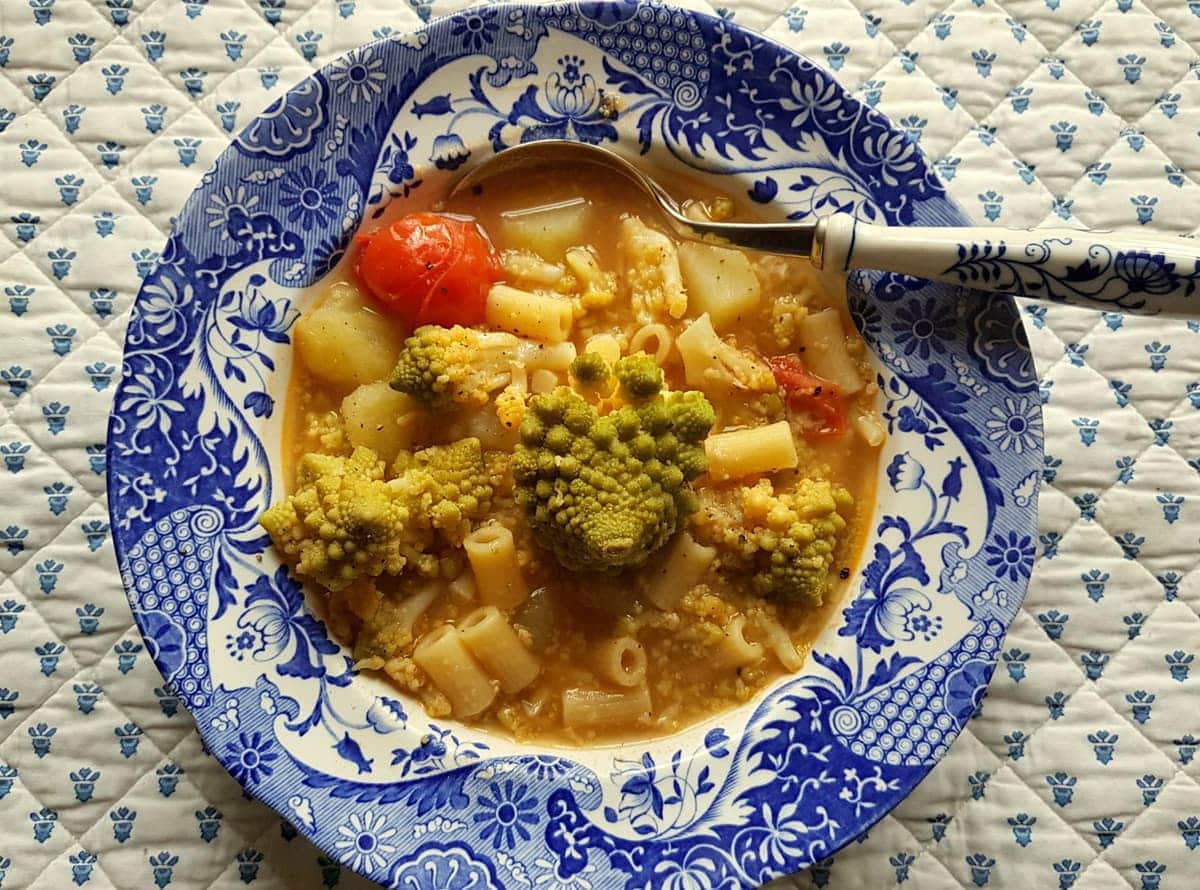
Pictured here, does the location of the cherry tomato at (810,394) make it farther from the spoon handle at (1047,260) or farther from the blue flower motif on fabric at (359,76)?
the blue flower motif on fabric at (359,76)

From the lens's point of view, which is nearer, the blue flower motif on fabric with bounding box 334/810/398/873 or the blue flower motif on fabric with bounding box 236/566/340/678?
the blue flower motif on fabric with bounding box 334/810/398/873

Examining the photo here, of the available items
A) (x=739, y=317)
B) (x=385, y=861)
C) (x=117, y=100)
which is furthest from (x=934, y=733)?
(x=117, y=100)

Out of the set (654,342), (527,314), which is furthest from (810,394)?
(527,314)

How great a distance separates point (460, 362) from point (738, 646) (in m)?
1.14

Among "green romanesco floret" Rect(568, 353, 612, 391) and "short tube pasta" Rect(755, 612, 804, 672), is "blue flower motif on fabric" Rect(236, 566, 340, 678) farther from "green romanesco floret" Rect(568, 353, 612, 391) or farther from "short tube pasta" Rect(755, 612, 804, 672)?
"short tube pasta" Rect(755, 612, 804, 672)

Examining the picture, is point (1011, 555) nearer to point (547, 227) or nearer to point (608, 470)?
point (608, 470)

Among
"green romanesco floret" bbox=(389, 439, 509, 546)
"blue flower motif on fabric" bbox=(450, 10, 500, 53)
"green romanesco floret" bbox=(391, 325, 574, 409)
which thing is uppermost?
"blue flower motif on fabric" bbox=(450, 10, 500, 53)

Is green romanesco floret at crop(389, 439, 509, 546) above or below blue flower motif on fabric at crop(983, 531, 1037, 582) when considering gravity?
below

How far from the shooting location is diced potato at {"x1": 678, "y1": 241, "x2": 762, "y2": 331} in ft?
10.4

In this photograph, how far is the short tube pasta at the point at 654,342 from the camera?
3166 millimetres

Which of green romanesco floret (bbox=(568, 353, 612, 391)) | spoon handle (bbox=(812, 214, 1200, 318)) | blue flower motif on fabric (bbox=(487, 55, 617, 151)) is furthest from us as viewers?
blue flower motif on fabric (bbox=(487, 55, 617, 151))

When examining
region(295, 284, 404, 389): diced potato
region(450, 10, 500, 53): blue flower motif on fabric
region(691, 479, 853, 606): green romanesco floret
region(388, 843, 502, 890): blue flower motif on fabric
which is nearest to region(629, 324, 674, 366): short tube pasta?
region(691, 479, 853, 606): green romanesco floret

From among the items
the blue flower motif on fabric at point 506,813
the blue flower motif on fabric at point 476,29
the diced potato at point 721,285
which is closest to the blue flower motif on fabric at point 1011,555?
the diced potato at point 721,285

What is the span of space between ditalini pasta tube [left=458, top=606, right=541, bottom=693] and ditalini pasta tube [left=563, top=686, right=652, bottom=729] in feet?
0.48
